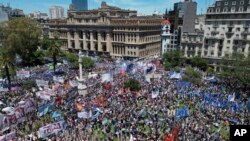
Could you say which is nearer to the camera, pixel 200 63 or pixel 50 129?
pixel 50 129

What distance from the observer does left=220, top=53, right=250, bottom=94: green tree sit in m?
42.4

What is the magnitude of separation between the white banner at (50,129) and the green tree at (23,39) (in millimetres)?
48731

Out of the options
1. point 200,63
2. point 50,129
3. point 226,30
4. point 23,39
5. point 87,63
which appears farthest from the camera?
point 23,39

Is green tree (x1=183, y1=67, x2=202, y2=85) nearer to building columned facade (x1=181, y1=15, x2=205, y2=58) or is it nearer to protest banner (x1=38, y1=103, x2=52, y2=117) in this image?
building columned facade (x1=181, y1=15, x2=205, y2=58)

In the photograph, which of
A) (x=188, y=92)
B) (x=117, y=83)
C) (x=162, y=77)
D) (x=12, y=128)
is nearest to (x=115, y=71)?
(x=117, y=83)

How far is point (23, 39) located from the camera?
228 ft

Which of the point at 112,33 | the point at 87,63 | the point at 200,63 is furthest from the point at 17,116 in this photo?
the point at 112,33

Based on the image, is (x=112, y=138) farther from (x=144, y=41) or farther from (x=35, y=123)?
(x=144, y=41)

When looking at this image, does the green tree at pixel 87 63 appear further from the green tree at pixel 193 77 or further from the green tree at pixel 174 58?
the green tree at pixel 193 77

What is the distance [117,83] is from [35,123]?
18705 mm

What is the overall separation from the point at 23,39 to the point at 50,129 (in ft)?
165

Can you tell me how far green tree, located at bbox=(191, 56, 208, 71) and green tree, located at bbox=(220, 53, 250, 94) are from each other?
1416cm

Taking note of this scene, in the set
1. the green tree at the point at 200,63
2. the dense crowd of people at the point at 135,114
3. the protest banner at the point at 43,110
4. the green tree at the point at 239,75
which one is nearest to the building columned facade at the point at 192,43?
the green tree at the point at 200,63

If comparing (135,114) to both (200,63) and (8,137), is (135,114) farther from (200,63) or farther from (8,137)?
(200,63)
